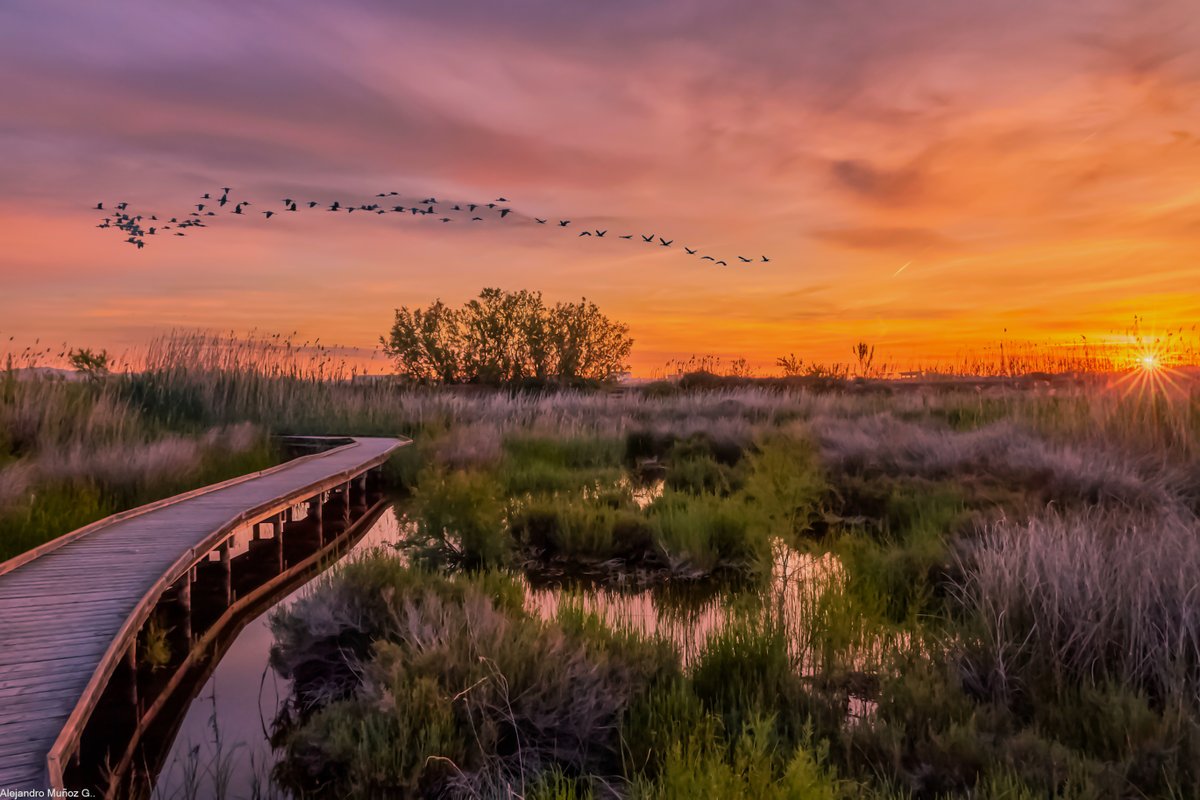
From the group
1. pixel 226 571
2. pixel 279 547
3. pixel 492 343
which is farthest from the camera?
pixel 492 343

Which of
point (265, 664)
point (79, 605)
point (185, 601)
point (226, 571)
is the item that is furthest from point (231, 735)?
point (226, 571)

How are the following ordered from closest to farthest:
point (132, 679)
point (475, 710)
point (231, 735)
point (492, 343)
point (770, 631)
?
point (475, 710), point (231, 735), point (132, 679), point (770, 631), point (492, 343)

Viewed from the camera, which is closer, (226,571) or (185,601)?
(185,601)

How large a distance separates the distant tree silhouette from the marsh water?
2881 cm

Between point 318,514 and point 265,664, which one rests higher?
point 318,514

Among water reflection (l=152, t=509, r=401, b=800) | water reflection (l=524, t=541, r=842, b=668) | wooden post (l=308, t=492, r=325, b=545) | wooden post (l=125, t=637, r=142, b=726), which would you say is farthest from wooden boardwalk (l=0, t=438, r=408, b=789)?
water reflection (l=524, t=541, r=842, b=668)

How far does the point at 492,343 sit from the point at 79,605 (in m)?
31.9

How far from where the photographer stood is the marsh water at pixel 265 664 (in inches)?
168

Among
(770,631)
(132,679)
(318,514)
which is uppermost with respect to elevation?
(770,631)

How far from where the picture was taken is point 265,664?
19.4ft

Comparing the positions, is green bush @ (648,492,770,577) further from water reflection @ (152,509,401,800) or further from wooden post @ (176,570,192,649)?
wooden post @ (176,570,192,649)

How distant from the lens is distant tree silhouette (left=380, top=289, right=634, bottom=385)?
36.8m

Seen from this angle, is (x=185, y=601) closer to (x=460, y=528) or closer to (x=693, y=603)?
(x=460, y=528)

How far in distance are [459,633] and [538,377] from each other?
1282 inches
